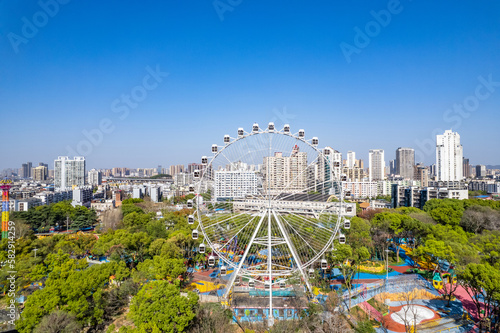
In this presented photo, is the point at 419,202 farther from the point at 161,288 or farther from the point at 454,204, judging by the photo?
the point at 161,288

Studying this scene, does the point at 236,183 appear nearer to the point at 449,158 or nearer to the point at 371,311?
the point at 371,311

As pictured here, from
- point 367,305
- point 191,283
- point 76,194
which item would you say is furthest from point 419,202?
point 76,194

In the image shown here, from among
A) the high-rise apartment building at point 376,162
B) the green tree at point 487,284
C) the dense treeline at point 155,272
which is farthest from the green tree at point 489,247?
the high-rise apartment building at point 376,162

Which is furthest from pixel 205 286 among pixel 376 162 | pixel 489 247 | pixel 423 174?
pixel 376 162

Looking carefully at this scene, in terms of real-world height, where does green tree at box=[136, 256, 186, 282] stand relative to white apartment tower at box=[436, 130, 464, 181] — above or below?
below

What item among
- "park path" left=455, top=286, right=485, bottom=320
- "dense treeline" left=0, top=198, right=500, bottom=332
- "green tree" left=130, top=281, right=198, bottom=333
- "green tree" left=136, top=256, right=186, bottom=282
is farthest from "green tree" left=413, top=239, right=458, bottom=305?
"green tree" left=136, top=256, right=186, bottom=282

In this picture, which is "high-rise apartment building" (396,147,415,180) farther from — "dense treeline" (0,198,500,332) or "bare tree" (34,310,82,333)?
"bare tree" (34,310,82,333)
